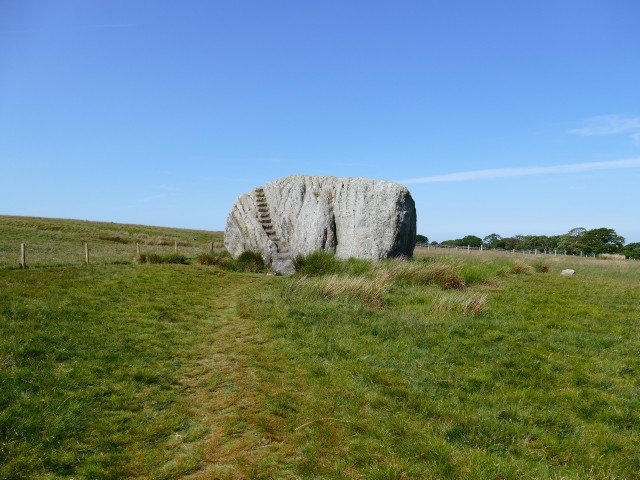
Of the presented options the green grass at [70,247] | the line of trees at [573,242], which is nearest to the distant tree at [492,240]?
the line of trees at [573,242]

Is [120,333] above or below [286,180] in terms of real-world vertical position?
below

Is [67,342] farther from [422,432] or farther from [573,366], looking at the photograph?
[573,366]

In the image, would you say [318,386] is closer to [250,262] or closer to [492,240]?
[250,262]

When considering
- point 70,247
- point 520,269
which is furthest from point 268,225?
point 70,247

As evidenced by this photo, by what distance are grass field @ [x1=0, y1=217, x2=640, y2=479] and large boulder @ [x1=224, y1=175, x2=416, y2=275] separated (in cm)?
786

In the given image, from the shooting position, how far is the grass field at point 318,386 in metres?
5.43

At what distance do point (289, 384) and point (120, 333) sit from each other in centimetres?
547

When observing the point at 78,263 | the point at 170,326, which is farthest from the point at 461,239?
the point at 170,326

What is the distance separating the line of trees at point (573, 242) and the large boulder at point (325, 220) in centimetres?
5932

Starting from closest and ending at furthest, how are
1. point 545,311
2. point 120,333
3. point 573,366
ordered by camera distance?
point 573,366
point 120,333
point 545,311

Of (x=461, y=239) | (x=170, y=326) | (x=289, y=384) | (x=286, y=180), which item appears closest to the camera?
(x=289, y=384)

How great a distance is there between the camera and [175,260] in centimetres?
2653

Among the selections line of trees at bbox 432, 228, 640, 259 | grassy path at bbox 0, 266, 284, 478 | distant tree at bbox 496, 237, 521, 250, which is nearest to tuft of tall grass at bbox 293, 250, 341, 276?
grassy path at bbox 0, 266, 284, 478

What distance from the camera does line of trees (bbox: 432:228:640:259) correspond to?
78375 mm
